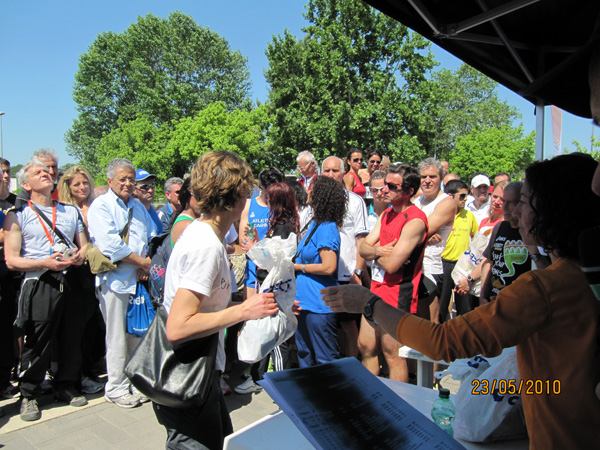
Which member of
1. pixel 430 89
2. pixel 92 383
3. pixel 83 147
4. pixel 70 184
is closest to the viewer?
pixel 92 383

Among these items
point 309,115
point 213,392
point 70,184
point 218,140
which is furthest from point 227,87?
point 213,392

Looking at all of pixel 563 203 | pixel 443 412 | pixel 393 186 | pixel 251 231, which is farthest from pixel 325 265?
pixel 563 203

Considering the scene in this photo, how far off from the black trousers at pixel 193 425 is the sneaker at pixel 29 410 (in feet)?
8.35

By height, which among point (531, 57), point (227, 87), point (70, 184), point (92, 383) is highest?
point (227, 87)

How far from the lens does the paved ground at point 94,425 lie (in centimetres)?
336

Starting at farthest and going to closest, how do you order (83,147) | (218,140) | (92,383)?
(83,147), (218,140), (92,383)

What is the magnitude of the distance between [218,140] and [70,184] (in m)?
29.4

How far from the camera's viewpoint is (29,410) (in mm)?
3773

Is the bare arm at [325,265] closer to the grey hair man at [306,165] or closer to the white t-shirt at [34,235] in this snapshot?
A: the grey hair man at [306,165]

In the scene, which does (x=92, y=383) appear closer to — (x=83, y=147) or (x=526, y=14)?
(x=526, y=14)

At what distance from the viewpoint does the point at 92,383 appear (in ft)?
14.7

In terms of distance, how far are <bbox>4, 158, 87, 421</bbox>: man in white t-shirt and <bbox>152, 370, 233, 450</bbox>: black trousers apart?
2476mm

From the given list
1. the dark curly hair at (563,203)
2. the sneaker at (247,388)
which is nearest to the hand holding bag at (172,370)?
the dark curly hair at (563,203)

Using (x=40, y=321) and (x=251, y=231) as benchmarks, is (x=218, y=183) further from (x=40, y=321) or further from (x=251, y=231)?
(x=40, y=321)
